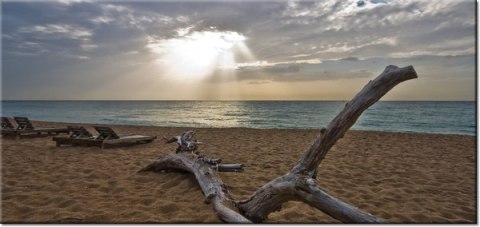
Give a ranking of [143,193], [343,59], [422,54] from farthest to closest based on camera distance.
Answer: [343,59], [422,54], [143,193]

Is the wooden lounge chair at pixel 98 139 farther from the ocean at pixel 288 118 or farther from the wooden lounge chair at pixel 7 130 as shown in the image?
the ocean at pixel 288 118

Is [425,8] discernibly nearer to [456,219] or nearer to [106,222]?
[456,219]

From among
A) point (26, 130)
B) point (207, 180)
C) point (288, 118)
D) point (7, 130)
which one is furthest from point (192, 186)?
point (288, 118)

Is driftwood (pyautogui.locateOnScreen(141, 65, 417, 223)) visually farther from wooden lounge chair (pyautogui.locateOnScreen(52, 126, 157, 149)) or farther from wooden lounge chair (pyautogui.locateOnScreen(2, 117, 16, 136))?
wooden lounge chair (pyautogui.locateOnScreen(2, 117, 16, 136))

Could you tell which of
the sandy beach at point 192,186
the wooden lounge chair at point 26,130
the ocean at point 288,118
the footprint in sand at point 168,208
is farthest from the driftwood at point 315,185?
the wooden lounge chair at point 26,130

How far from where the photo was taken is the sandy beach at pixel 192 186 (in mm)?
4250

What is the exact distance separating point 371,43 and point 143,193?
395 inches

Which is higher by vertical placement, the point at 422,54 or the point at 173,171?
the point at 422,54

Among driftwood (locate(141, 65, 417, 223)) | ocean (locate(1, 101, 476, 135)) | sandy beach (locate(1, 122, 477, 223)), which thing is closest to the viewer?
driftwood (locate(141, 65, 417, 223))

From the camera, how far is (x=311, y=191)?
3.34 metres

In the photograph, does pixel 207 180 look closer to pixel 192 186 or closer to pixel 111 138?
pixel 192 186

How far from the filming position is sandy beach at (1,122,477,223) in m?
4.25

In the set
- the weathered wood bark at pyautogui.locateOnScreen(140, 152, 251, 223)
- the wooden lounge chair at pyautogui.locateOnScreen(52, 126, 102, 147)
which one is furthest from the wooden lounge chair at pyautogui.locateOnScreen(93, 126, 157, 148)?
the weathered wood bark at pyautogui.locateOnScreen(140, 152, 251, 223)

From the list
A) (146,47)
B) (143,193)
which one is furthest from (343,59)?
(143,193)
